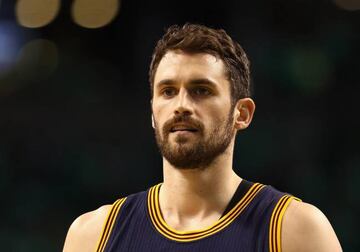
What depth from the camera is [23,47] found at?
6.31 metres

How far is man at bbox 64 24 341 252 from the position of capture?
7.48ft

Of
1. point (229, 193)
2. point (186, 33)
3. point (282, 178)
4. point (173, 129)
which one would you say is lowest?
point (282, 178)

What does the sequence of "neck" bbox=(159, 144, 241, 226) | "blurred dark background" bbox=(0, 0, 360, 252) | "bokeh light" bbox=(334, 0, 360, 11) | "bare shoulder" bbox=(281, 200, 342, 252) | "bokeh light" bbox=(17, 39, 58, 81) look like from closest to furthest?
"bare shoulder" bbox=(281, 200, 342, 252) → "neck" bbox=(159, 144, 241, 226) → "blurred dark background" bbox=(0, 0, 360, 252) → "bokeh light" bbox=(334, 0, 360, 11) → "bokeh light" bbox=(17, 39, 58, 81)

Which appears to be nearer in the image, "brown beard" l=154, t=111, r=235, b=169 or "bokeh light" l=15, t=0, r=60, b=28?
"brown beard" l=154, t=111, r=235, b=169

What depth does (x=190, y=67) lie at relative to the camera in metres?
2.39

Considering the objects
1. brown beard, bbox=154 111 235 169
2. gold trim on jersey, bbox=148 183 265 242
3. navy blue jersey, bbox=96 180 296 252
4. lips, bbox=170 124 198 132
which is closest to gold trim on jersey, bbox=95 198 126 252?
navy blue jersey, bbox=96 180 296 252

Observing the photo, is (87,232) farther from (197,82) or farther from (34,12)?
(34,12)

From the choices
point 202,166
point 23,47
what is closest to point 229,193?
point 202,166

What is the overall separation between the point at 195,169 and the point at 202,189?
0.08 metres

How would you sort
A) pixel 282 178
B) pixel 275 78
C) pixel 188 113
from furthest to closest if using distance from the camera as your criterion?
pixel 275 78 → pixel 282 178 → pixel 188 113

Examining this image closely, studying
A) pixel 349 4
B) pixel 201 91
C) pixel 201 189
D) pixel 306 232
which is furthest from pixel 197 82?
pixel 349 4

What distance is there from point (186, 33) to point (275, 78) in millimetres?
3422

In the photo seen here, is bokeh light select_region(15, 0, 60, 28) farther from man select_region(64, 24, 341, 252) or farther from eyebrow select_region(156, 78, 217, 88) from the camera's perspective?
eyebrow select_region(156, 78, 217, 88)

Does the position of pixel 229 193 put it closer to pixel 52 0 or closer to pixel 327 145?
pixel 327 145
